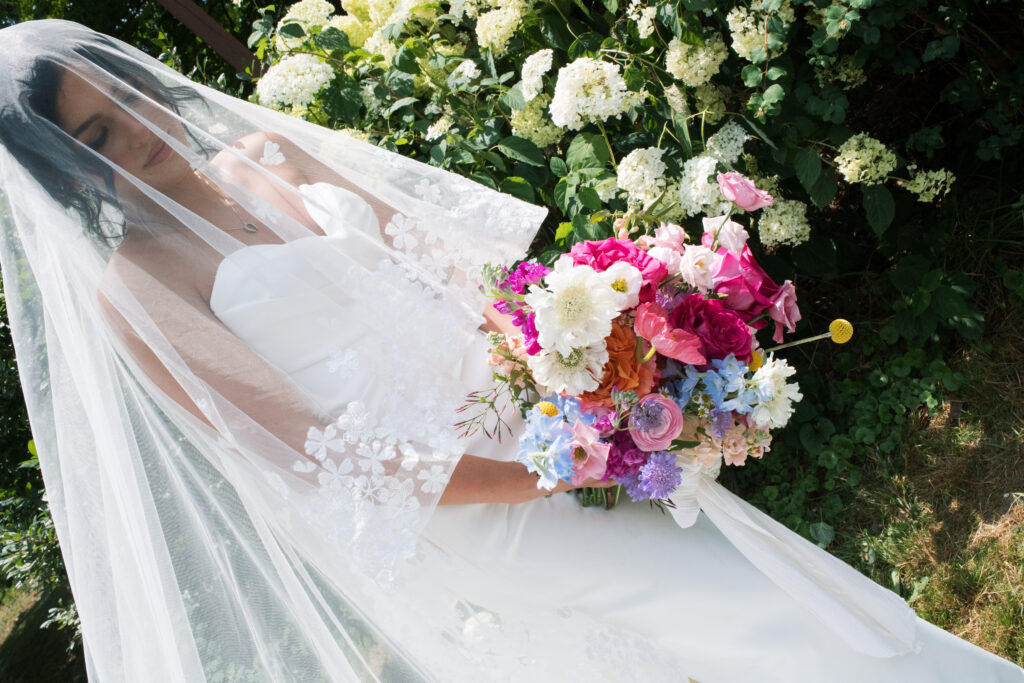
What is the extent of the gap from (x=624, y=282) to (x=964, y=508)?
6.37 feet

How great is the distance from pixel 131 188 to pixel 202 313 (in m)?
0.30

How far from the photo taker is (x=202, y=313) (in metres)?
1.54

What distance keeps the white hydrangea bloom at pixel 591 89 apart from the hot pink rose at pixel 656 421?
1.04 meters

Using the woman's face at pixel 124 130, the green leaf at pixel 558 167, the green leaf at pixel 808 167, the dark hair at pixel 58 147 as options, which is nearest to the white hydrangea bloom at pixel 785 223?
the green leaf at pixel 808 167

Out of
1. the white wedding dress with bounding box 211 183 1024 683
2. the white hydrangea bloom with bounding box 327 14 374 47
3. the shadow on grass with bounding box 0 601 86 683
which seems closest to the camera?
the white wedding dress with bounding box 211 183 1024 683

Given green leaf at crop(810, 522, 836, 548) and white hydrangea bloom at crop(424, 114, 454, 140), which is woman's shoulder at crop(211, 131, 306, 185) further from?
green leaf at crop(810, 522, 836, 548)

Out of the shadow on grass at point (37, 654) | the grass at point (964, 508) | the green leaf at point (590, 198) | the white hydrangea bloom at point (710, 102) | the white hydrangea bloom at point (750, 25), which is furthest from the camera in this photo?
the shadow on grass at point (37, 654)

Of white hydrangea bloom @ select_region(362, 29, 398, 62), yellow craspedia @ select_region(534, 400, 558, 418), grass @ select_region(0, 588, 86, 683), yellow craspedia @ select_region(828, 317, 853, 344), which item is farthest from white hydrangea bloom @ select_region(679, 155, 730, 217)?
grass @ select_region(0, 588, 86, 683)

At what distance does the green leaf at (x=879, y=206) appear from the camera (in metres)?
2.16

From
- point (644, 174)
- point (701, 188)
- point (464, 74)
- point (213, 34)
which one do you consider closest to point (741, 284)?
point (701, 188)

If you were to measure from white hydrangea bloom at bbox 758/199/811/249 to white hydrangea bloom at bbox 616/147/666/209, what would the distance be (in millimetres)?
334

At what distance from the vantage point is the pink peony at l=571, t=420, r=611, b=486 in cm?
134

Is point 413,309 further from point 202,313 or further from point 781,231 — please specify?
point 781,231

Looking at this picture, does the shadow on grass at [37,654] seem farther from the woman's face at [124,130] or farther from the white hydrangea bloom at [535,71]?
the white hydrangea bloom at [535,71]
